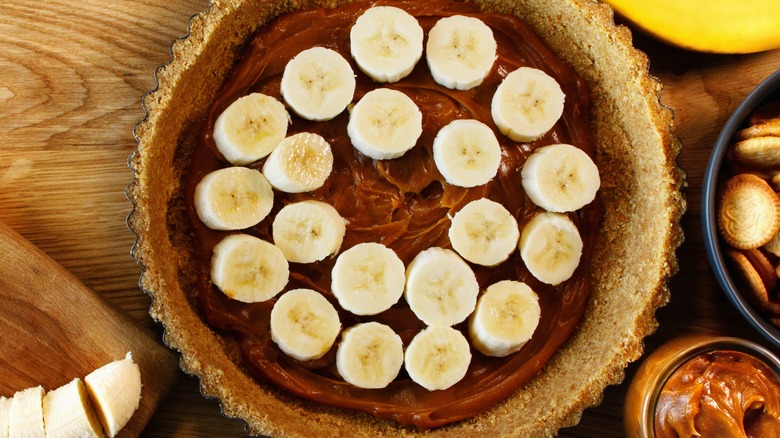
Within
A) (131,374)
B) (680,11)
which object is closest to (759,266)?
(680,11)

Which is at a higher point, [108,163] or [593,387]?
[108,163]

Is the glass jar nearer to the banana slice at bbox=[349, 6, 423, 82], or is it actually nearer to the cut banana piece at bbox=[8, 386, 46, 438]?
the banana slice at bbox=[349, 6, 423, 82]

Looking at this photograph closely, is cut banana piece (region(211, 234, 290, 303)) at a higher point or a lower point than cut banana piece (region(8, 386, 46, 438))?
higher

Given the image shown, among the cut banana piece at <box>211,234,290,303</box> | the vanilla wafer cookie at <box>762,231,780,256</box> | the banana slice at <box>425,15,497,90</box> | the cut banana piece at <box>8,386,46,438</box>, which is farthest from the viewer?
the banana slice at <box>425,15,497,90</box>

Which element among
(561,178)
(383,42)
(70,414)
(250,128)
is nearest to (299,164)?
(250,128)

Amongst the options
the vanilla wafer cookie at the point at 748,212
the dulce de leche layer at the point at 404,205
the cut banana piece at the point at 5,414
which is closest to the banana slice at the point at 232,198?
the dulce de leche layer at the point at 404,205

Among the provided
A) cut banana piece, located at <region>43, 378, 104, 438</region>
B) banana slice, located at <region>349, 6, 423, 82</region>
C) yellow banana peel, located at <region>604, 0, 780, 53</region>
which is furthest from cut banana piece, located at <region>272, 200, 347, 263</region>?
yellow banana peel, located at <region>604, 0, 780, 53</region>

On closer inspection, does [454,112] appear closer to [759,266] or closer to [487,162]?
[487,162]
